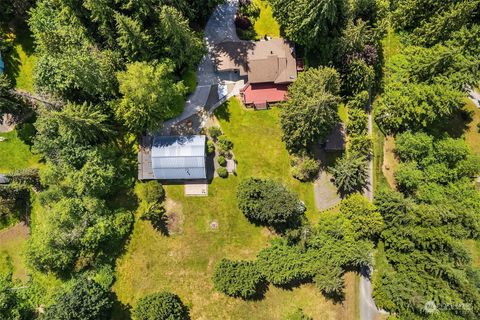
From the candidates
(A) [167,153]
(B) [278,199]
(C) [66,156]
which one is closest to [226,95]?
(A) [167,153]

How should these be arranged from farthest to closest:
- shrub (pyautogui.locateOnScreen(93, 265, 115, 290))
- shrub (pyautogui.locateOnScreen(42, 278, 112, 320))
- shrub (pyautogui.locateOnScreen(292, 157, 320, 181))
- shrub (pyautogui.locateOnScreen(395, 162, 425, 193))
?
shrub (pyautogui.locateOnScreen(292, 157, 320, 181))
shrub (pyautogui.locateOnScreen(93, 265, 115, 290))
shrub (pyautogui.locateOnScreen(395, 162, 425, 193))
shrub (pyautogui.locateOnScreen(42, 278, 112, 320))

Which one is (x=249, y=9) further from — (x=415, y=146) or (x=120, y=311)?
(x=120, y=311)

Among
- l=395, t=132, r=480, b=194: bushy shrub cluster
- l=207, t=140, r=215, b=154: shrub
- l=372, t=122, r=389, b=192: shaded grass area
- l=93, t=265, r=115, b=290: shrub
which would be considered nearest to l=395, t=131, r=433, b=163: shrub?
l=395, t=132, r=480, b=194: bushy shrub cluster

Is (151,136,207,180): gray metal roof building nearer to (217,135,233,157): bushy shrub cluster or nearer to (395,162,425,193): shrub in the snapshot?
(217,135,233,157): bushy shrub cluster

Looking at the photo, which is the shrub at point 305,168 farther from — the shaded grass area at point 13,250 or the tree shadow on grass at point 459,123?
the shaded grass area at point 13,250

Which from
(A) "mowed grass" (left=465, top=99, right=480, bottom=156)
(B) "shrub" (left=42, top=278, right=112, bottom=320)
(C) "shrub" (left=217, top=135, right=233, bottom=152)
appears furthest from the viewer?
(A) "mowed grass" (left=465, top=99, right=480, bottom=156)

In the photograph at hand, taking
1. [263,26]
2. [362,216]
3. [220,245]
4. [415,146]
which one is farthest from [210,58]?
[415,146]
